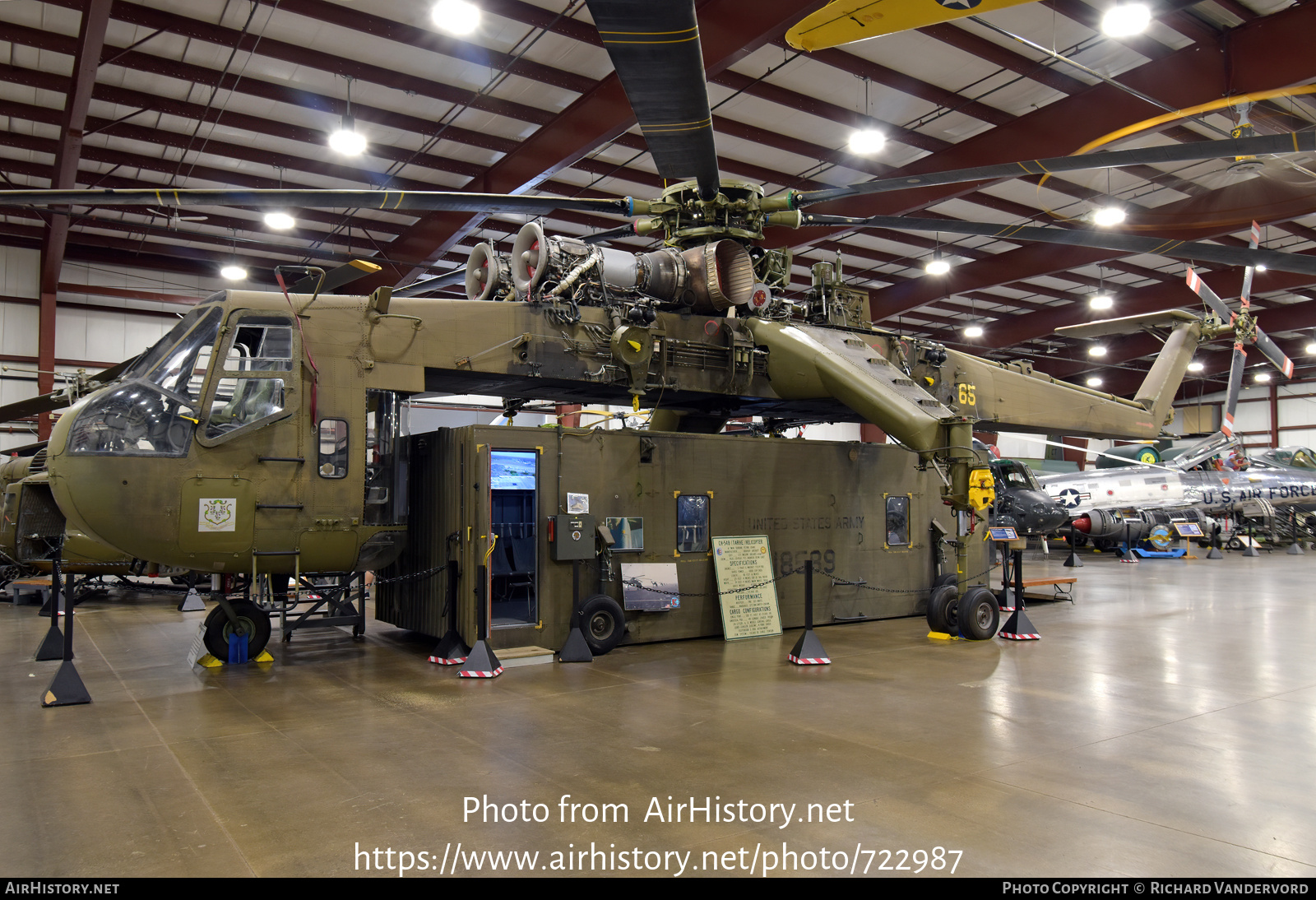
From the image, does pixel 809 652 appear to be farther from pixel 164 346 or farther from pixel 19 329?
pixel 19 329

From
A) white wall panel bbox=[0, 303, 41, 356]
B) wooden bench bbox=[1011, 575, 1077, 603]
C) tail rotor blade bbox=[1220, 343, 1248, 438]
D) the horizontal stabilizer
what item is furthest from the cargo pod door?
tail rotor blade bbox=[1220, 343, 1248, 438]

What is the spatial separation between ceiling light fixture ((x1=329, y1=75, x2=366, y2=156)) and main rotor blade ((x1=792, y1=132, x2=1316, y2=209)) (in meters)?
8.62

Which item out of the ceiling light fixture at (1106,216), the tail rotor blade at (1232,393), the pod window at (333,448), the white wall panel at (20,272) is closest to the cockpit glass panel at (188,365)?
the pod window at (333,448)

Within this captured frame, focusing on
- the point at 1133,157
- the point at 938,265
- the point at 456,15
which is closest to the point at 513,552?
the point at 456,15

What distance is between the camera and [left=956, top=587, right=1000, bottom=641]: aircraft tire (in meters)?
9.46

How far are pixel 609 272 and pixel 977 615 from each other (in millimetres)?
5636

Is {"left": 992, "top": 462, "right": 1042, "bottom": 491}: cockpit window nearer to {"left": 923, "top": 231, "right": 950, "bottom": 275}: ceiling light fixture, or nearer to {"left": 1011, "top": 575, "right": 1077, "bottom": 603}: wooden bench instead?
{"left": 923, "top": 231, "right": 950, "bottom": 275}: ceiling light fixture

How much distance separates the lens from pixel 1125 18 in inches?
402

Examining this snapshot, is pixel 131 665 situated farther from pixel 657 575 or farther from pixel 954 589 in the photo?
pixel 954 589

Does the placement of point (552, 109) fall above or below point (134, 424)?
above

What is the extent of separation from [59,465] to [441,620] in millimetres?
3678

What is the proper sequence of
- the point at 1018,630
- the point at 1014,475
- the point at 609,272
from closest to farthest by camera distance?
the point at 609,272, the point at 1018,630, the point at 1014,475

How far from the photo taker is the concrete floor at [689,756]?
149 inches

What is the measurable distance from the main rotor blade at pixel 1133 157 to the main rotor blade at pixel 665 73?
6.44ft
